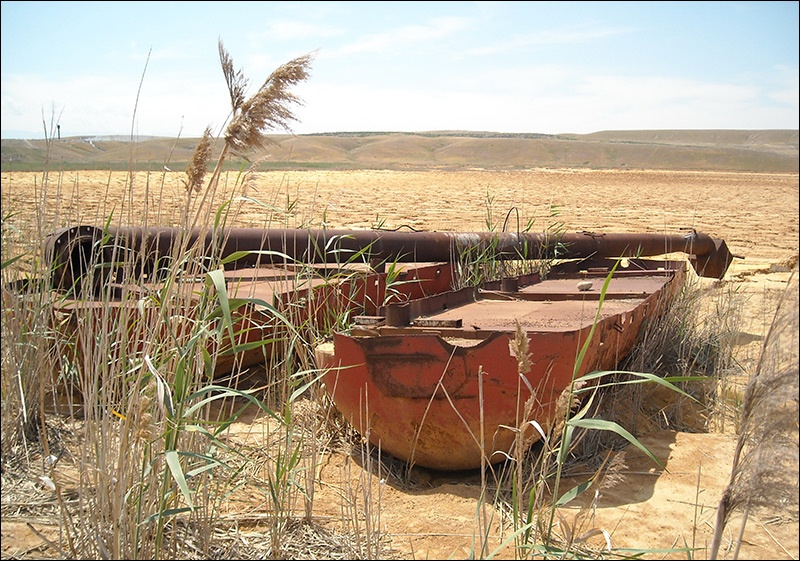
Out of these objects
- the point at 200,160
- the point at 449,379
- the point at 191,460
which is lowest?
the point at 191,460

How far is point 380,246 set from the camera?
5973 mm

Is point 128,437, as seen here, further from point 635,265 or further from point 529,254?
point 635,265

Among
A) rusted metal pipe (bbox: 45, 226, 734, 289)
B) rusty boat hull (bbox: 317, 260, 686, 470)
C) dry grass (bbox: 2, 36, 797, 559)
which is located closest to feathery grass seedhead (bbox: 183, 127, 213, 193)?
dry grass (bbox: 2, 36, 797, 559)

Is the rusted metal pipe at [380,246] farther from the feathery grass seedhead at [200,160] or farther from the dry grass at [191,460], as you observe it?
the feathery grass seedhead at [200,160]

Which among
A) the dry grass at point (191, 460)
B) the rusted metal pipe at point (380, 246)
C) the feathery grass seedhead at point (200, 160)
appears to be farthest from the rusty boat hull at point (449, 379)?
the feathery grass seedhead at point (200, 160)

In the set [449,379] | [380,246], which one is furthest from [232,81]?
[380,246]

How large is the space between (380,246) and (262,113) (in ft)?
11.7

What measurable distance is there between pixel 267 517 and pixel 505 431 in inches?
45.3

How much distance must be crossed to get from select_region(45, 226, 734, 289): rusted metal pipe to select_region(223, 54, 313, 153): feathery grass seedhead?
1550 mm

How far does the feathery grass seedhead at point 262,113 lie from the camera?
2.42m

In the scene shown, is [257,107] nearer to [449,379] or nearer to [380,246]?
[449,379]

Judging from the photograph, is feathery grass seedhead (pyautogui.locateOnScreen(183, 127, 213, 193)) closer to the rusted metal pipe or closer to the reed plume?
the reed plume

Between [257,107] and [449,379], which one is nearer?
[257,107]

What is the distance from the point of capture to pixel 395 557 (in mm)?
2748
